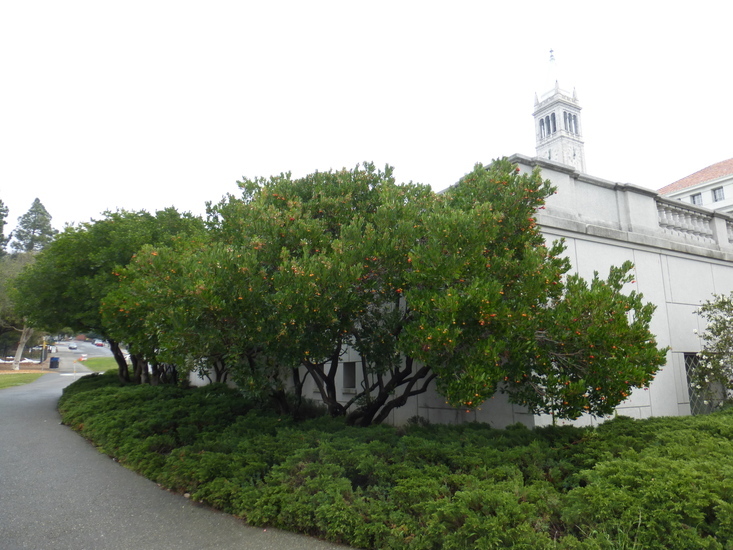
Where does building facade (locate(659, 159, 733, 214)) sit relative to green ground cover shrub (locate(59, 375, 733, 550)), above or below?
above

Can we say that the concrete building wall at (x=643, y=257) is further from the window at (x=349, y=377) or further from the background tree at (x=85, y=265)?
the background tree at (x=85, y=265)

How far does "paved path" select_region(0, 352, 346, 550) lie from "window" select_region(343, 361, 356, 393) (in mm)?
5801

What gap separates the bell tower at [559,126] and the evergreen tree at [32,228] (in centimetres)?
8830

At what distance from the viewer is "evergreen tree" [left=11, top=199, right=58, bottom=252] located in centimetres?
7494

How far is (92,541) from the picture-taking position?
5.21 meters

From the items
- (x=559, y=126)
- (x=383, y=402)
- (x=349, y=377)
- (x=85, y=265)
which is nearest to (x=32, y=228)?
(x=85, y=265)

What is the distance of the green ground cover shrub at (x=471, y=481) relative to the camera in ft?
13.5

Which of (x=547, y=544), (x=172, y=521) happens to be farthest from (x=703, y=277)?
(x=172, y=521)

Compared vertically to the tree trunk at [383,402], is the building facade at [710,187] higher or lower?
higher

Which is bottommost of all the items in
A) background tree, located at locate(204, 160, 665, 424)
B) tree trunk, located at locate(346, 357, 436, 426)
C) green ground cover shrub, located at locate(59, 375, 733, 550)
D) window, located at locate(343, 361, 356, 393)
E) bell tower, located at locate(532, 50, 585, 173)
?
green ground cover shrub, located at locate(59, 375, 733, 550)

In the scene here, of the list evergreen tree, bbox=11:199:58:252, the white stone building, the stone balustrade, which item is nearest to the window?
the white stone building

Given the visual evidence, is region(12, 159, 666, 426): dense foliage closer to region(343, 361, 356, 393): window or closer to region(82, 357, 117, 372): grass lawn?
region(343, 361, 356, 393): window

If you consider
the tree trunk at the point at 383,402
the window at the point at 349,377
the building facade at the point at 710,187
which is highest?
the building facade at the point at 710,187

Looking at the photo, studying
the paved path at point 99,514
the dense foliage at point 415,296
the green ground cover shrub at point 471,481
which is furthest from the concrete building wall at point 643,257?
the paved path at point 99,514
